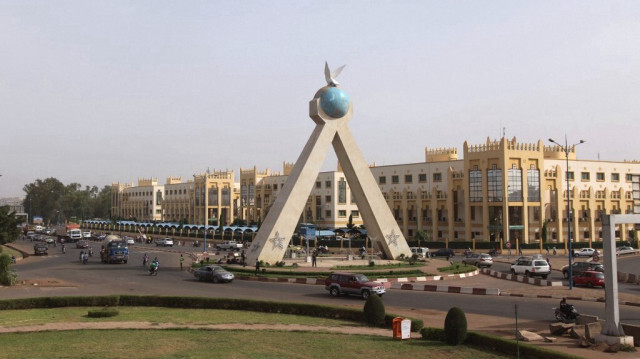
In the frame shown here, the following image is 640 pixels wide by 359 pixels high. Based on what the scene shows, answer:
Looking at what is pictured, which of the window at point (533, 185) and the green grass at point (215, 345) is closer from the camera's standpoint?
the green grass at point (215, 345)

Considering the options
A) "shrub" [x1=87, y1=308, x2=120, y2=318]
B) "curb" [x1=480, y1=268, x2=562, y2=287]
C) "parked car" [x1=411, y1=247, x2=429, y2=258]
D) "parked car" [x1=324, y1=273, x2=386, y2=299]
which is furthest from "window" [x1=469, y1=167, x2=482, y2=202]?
"shrub" [x1=87, y1=308, x2=120, y2=318]

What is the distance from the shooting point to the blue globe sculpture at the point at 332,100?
149ft

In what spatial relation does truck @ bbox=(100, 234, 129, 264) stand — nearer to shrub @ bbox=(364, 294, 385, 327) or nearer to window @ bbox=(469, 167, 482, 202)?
shrub @ bbox=(364, 294, 385, 327)

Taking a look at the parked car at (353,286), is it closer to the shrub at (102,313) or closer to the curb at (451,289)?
the curb at (451,289)

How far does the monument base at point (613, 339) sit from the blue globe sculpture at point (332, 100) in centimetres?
3092

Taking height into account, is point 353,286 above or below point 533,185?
below

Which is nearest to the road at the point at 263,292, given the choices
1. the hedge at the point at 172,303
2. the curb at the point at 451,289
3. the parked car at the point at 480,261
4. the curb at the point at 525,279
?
the curb at the point at 451,289

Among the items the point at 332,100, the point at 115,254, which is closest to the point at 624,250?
the point at 332,100

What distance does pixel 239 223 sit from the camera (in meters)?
104

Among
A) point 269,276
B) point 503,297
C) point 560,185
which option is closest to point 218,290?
point 269,276

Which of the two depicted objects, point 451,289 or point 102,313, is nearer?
point 102,313

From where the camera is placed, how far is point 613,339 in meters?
17.4

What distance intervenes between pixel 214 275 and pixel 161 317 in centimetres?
1333

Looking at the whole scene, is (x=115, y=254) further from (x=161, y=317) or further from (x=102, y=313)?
(x=161, y=317)
